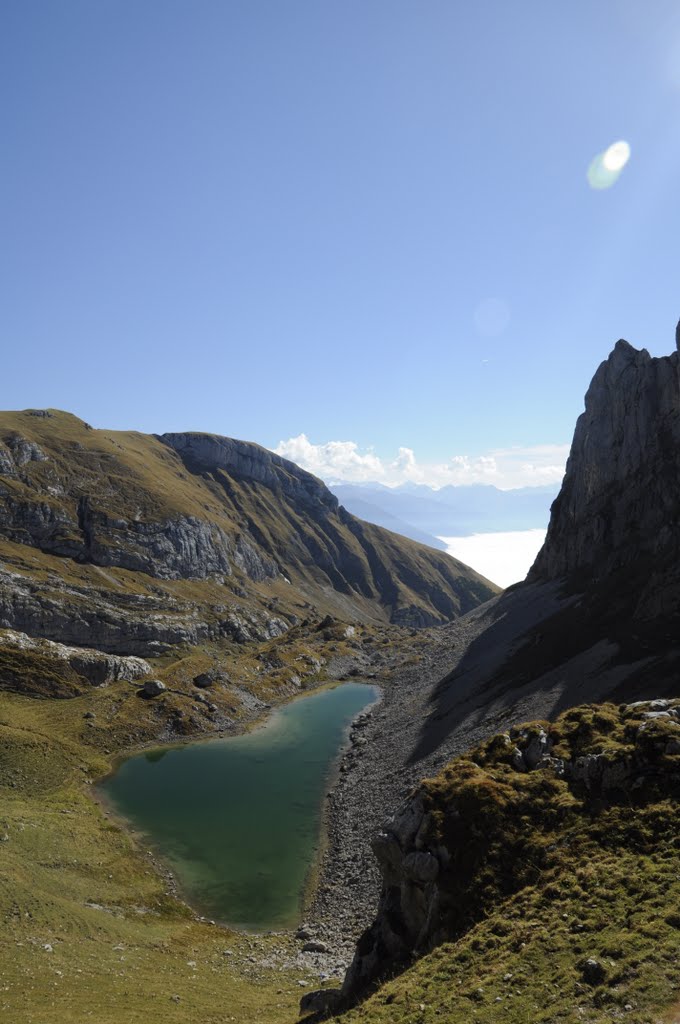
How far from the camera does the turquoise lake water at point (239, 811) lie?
56.7m

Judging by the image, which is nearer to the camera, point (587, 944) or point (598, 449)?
point (587, 944)

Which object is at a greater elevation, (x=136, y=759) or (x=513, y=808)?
(x=513, y=808)

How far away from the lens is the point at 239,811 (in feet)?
251

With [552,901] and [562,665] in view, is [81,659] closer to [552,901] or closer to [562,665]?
[562,665]

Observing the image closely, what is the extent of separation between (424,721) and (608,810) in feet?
246

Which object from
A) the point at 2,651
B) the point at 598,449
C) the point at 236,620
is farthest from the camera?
the point at 236,620

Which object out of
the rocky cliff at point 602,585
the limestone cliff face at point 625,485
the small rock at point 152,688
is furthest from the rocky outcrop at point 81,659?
the limestone cliff face at point 625,485

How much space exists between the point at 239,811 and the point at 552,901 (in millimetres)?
61136

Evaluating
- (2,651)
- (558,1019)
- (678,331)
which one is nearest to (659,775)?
(558,1019)

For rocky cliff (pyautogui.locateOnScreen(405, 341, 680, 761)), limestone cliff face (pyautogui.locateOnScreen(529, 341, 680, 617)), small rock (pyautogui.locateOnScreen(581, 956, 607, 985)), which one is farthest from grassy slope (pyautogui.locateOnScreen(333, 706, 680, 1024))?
limestone cliff face (pyautogui.locateOnScreen(529, 341, 680, 617))

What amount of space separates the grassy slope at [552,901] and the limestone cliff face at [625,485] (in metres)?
66.0

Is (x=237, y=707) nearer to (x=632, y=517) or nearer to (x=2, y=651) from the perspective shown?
(x=2, y=651)

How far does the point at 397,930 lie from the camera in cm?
2927

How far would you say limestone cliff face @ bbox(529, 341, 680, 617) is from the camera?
355 ft
